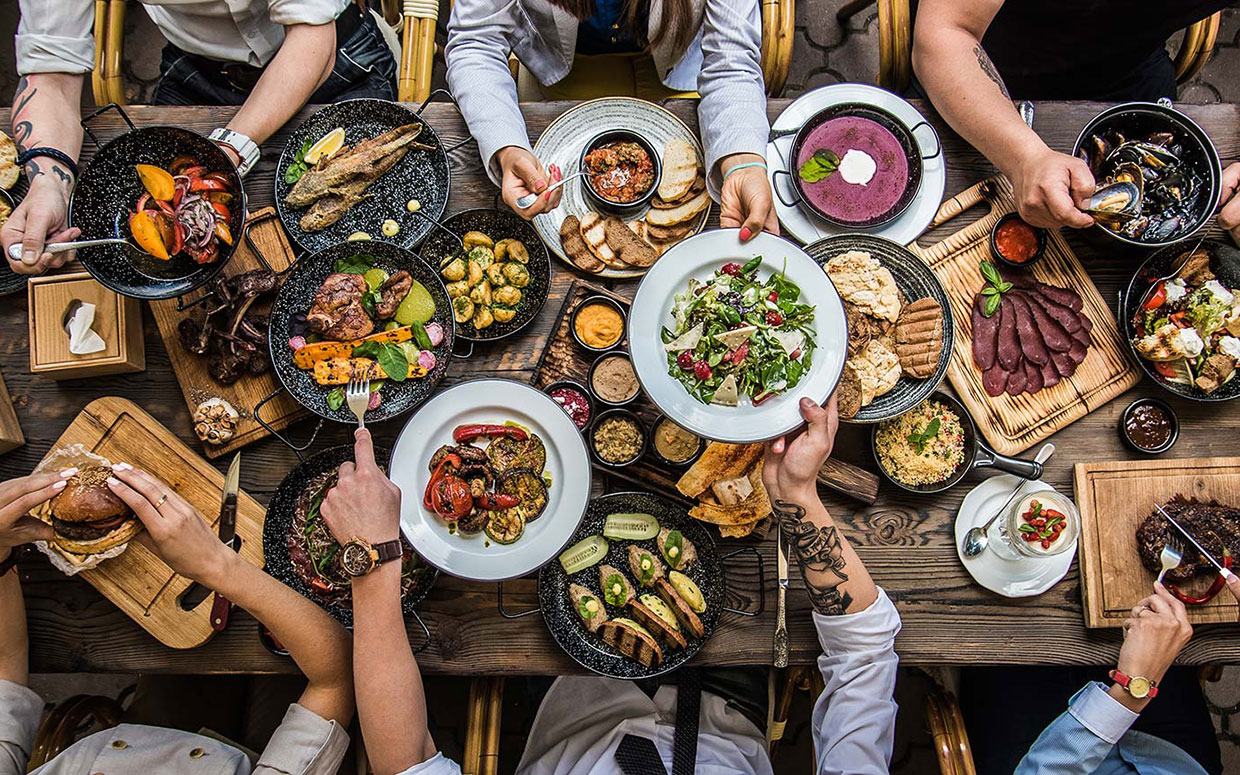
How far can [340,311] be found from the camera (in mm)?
2252

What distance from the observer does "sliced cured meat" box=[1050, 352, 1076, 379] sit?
242 cm

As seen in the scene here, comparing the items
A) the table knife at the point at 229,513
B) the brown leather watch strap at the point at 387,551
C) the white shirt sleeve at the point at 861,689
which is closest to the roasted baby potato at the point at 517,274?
the brown leather watch strap at the point at 387,551

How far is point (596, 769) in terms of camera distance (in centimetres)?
262

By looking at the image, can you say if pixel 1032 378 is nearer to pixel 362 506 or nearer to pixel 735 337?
pixel 735 337

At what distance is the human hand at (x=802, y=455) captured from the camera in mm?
2105

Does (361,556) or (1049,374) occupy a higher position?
(1049,374)

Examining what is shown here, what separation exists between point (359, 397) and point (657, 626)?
1.18 meters

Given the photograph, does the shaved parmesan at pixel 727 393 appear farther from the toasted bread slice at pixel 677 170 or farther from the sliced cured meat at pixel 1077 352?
the sliced cured meat at pixel 1077 352

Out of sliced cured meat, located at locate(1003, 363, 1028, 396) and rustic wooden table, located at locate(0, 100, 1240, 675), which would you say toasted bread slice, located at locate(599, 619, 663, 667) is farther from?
sliced cured meat, located at locate(1003, 363, 1028, 396)

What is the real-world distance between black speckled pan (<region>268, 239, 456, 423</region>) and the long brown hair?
1.07m

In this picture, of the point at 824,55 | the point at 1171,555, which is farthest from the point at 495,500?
the point at 824,55

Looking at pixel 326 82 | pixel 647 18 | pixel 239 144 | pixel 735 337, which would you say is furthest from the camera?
pixel 326 82

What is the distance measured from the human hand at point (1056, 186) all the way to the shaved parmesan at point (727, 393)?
3.93 feet

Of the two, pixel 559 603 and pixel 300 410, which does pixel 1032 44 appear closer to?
pixel 559 603
